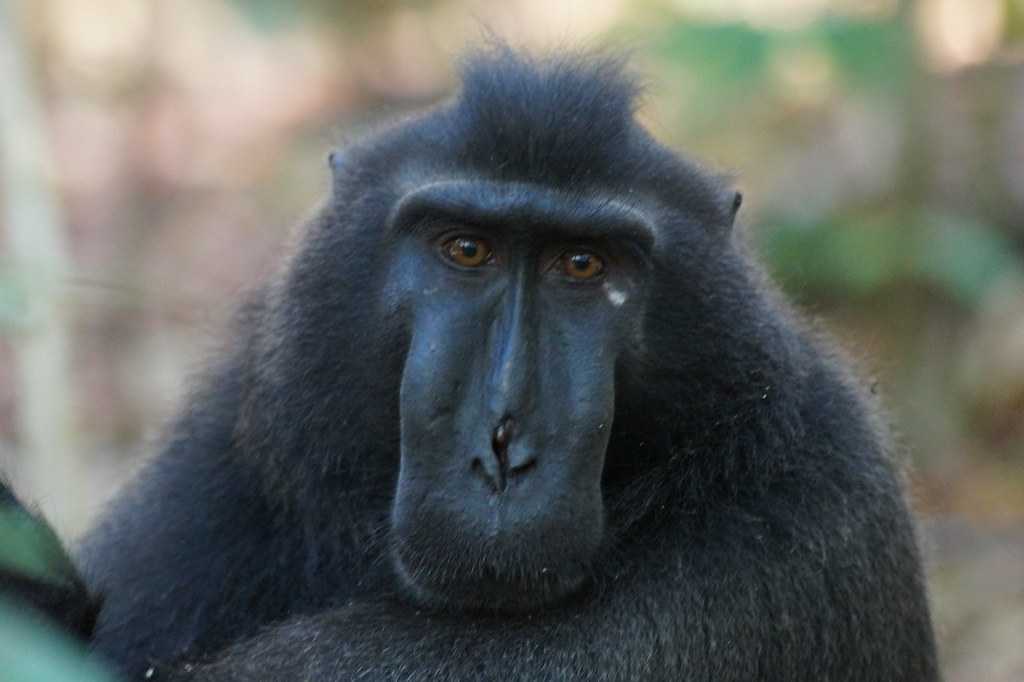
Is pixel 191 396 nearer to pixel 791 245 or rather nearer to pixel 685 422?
pixel 685 422

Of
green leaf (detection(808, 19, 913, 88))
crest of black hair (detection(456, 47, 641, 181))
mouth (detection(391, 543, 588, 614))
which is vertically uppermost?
crest of black hair (detection(456, 47, 641, 181))

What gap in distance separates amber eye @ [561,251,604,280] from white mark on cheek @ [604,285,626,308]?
0.05 metres

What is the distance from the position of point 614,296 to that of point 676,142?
280cm

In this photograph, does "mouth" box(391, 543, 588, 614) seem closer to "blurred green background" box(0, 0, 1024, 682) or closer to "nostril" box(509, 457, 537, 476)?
"nostril" box(509, 457, 537, 476)

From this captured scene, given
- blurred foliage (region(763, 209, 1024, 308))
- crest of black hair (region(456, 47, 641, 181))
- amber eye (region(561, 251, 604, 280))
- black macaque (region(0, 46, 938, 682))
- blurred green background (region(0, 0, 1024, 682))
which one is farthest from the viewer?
blurred foliage (region(763, 209, 1024, 308))

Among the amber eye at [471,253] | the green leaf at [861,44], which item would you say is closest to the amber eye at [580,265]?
the amber eye at [471,253]

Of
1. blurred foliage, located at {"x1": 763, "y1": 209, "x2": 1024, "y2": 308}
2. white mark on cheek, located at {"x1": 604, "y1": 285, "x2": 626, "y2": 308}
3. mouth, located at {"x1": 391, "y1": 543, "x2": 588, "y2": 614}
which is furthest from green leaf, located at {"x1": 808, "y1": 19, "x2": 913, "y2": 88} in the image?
mouth, located at {"x1": 391, "y1": 543, "x2": 588, "y2": 614}

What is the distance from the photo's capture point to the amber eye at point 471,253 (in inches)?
156

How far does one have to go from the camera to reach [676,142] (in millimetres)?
6656

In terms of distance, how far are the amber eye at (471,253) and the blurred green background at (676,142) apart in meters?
1.58

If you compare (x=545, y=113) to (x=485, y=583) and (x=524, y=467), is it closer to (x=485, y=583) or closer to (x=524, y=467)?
(x=524, y=467)

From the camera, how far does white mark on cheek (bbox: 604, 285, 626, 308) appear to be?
13.1ft

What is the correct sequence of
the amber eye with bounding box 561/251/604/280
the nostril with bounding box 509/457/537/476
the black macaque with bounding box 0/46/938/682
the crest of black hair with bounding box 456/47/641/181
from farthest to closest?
the crest of black hair with bounding box 456/47/641/181
the amber eye with bounding box 561/251/604/280
the black macaque with bounding box 0/46/938/682
the nostril with bounding box 509/457/537/476

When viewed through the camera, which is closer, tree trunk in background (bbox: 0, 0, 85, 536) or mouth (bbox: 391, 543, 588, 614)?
mouth (bbox: 391, 543, 588, 614)
